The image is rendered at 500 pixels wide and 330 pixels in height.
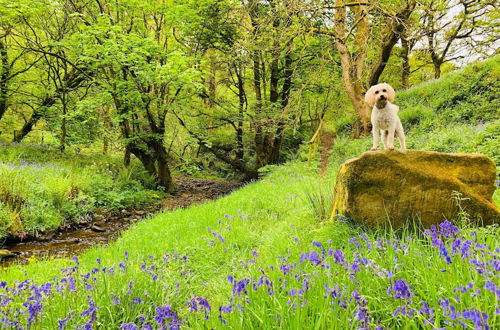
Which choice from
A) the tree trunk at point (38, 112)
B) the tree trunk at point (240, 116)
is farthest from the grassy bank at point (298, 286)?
the tree trunk at point (38, 112)

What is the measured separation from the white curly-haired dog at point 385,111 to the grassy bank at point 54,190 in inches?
345

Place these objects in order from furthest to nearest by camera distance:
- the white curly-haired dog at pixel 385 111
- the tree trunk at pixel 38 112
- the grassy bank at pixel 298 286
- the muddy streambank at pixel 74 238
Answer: the tree trunk at pixel 38 112, the muddy streambank at pixel 74 238, the white curly-haired dog at pixel 385 111, the grassy bank at pixel 298 286

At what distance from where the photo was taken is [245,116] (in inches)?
640

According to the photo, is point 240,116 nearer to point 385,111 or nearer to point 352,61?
point 352,61

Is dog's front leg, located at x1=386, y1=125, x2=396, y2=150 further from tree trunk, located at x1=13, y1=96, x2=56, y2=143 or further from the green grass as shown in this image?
tree trunk, located at x1=13, y1=96, x2=56, y2=143

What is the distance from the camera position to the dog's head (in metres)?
3.73

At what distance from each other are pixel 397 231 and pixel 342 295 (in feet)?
7.30

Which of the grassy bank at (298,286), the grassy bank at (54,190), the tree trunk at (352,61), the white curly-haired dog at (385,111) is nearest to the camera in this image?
the grassy bank at (298,286)

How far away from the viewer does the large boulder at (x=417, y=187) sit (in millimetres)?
3643

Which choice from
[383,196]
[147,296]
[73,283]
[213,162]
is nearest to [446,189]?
[383,196]

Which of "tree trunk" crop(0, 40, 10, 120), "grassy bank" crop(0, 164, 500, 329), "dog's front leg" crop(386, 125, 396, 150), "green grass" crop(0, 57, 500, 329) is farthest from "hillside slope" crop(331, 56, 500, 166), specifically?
"tree trunk" crop(0, 40, 10, 120)

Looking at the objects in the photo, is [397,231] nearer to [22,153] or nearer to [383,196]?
[383,196]

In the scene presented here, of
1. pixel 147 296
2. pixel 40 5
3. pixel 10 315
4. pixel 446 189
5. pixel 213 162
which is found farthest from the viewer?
pixel 213 162

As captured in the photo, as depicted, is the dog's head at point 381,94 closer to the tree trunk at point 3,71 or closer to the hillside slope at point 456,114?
the hillside slope at point 456,114
